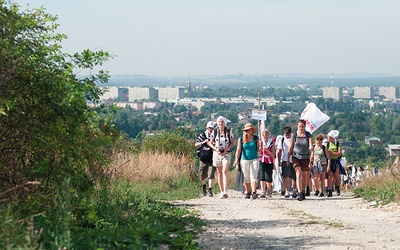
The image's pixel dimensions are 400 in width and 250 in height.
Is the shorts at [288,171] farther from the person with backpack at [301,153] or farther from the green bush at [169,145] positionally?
the green bush at [169,145]

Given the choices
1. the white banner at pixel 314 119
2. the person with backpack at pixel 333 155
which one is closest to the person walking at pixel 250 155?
the person with backpack at pixel 333 155

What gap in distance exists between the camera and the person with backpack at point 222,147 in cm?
1869

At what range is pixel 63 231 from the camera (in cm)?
848

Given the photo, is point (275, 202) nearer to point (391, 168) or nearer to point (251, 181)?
point (251, 181)

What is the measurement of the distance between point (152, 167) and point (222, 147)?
3.72 m

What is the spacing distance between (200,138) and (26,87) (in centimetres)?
1006

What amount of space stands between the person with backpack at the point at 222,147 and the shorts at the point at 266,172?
2.99ft

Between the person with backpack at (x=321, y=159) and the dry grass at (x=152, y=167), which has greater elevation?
the person with backpack at (x=321, y=159)

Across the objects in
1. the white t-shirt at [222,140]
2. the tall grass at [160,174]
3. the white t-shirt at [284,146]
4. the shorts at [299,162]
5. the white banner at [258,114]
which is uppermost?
the white banner at [258,114]

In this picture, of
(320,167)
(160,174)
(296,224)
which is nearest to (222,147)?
(320,167)

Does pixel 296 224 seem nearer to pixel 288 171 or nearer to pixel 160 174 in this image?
pixel 288 171

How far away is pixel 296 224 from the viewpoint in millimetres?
12617

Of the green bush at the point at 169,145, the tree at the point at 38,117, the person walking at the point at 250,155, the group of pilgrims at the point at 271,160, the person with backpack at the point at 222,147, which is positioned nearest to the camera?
the tree at the point at 38,117

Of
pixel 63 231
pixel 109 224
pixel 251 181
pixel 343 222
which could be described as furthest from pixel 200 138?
pixel 63 231
